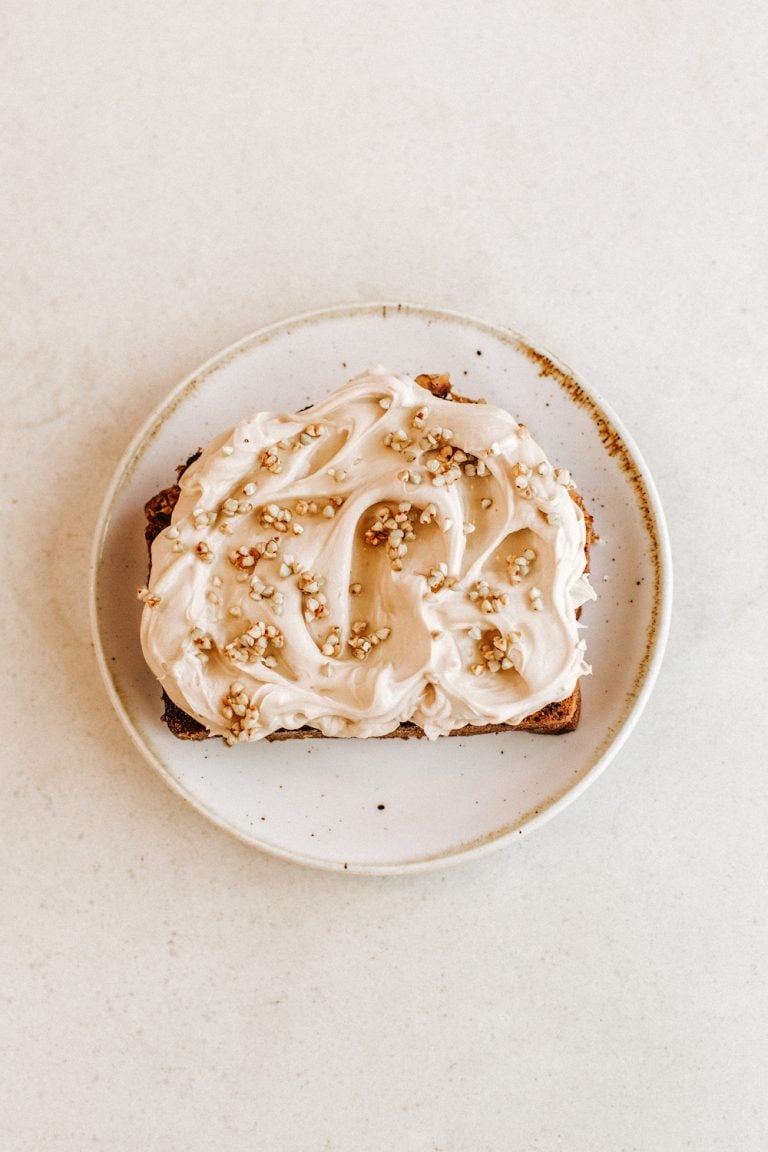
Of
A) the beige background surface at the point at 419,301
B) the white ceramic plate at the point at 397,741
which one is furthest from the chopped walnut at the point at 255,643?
the beige background surface at the point at 419,301

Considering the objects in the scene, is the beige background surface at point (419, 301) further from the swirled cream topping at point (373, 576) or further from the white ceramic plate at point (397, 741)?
the swirled cream topping at point (373, 576)

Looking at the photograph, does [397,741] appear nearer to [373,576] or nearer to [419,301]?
[373,576]

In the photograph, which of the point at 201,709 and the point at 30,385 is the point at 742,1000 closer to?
the point at 201,709

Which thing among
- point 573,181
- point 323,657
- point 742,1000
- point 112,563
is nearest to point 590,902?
point 742,1000

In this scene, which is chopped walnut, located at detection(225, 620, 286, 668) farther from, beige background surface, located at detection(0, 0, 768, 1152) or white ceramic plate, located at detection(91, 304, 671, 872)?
beige background surface, located at detection(0, 0, 768, 1152)

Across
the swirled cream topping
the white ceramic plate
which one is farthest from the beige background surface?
the swirled cream topping
